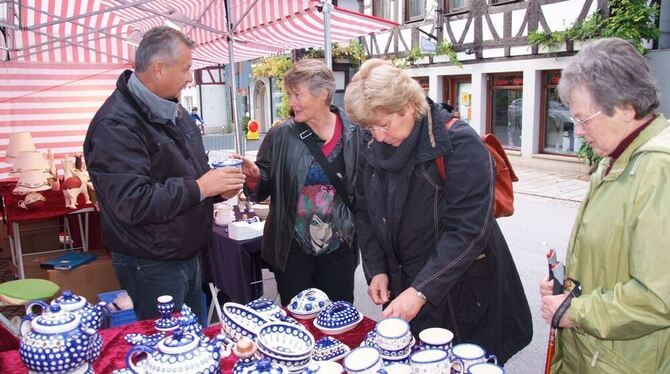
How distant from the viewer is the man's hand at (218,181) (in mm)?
1956

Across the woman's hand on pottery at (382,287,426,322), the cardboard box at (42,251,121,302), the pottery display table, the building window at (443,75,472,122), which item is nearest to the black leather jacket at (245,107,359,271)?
the woman's hand on pottery at (382,287,426,322)

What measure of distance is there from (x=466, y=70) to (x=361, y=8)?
4.32 meters

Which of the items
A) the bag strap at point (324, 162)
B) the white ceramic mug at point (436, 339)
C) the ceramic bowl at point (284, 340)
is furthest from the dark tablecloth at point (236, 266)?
the white ceramic mug at point (436, 339)

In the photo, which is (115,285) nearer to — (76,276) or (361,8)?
(76,276)

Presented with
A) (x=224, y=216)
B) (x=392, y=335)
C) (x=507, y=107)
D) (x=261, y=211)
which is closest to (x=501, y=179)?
(x=392, y=335)

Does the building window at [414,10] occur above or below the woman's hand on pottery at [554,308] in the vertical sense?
above

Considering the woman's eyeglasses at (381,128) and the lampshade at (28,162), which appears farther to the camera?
the lampshade at (28,162)

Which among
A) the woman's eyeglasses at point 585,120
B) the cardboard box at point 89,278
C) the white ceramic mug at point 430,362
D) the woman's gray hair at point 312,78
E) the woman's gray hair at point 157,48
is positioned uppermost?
the woman's gray hair at point 157,48

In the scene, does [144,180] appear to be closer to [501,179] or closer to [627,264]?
[501,179]

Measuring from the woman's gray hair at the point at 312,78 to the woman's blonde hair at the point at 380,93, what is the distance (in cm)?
72

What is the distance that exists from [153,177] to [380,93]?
2.95ft

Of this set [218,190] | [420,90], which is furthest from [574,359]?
[218,190]

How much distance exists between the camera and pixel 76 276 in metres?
3.77

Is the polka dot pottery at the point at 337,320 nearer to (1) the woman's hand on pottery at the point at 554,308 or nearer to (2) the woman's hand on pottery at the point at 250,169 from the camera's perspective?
(1) the woman's hand on pottery at the point at 554,308
